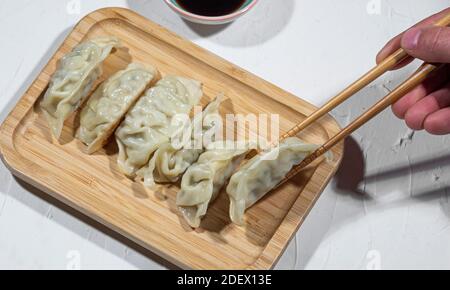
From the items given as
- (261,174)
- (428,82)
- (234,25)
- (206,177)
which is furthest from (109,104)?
(428,82)

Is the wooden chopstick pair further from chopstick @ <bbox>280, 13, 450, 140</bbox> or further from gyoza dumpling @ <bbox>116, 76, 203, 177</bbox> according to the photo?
gyoza dumpling @ <bbox>116, 76, 203, 177</bbox>

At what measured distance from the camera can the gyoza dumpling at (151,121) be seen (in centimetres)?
312

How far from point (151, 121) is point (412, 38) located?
1.25 metres

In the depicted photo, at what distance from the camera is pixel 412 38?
9.15ft

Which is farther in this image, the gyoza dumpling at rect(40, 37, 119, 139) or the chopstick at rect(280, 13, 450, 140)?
the gyoza dumpling at rect(40, 37, 119, 139)

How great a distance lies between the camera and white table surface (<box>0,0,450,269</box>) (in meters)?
3.20

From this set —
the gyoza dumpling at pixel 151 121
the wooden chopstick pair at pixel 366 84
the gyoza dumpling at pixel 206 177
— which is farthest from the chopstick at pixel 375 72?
the gyoza dumpling at pixel 151 121

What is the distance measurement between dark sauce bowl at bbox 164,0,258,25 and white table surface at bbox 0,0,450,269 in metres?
0.32

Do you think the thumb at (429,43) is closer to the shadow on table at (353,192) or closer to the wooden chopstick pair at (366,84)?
the wooden chopstick pair at (366,84)

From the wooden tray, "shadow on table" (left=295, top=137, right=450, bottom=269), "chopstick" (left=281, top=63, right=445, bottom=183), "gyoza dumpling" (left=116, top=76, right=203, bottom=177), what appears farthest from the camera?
"shadow on table" (left=295, top=137, right=450, bottom=269)

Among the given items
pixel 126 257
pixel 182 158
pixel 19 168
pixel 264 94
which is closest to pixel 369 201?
pixel 264 94

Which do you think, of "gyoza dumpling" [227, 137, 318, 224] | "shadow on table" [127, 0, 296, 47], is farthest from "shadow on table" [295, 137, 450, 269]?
"shadow on table" [127, 0, 296, 47]

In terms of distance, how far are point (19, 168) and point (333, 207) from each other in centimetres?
154

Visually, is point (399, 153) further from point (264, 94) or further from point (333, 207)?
point (264, 94)
